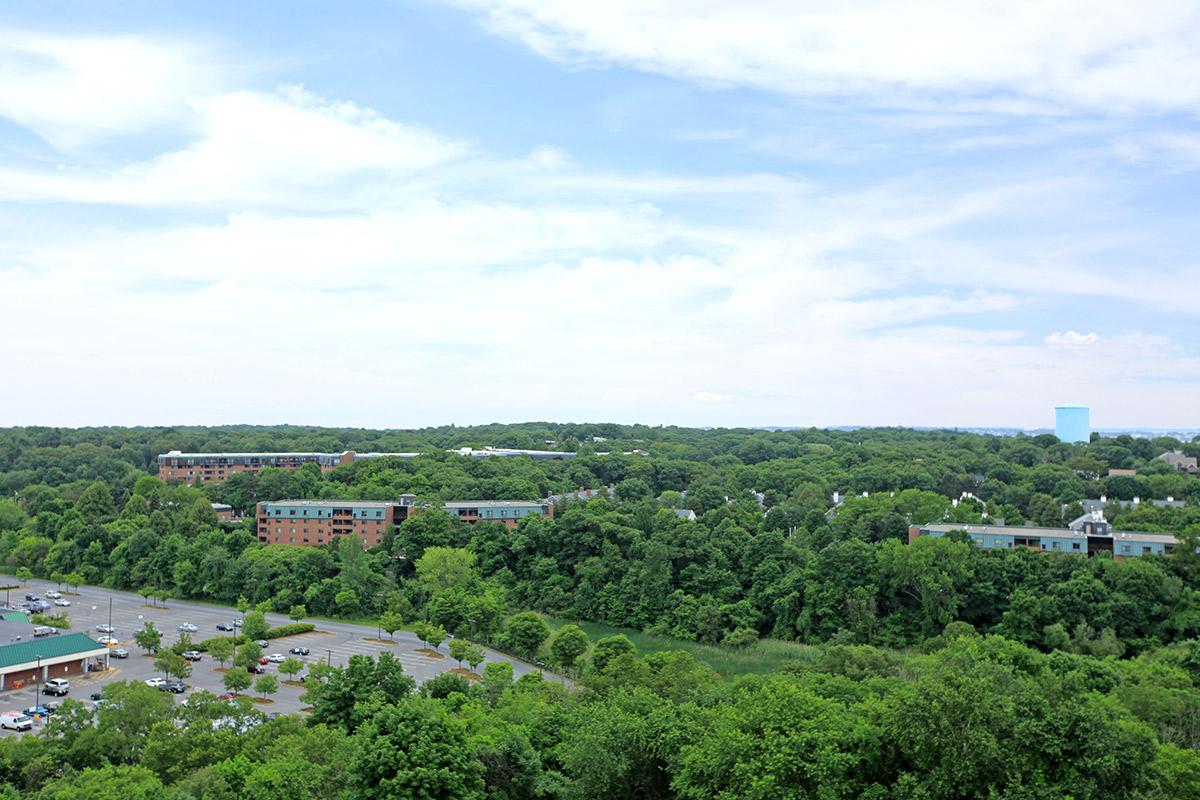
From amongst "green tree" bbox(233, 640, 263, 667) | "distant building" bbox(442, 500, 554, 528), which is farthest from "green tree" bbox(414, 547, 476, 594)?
"green tree" bbox(233, 640, 263, 667)

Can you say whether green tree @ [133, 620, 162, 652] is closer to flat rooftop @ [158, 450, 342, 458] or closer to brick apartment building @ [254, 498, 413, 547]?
brick apartment building @ [254, 498, 413, 547]

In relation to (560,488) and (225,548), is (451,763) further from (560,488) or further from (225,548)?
(560,488)

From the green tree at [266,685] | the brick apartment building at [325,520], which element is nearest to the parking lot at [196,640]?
the green tree at [266,685]

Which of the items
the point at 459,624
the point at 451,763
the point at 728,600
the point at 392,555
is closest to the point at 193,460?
the point at 392,555

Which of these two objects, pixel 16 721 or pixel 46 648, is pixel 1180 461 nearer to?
Answer: pixel 46 648

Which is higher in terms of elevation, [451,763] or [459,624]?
[451,763]

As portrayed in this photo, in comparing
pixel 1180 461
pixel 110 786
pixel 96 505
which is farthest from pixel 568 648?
pixel 1180 461
